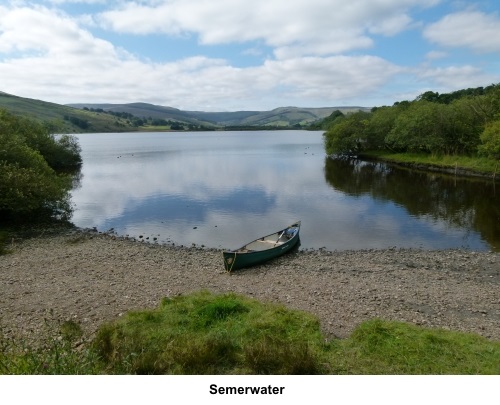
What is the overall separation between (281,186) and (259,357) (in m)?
53.1

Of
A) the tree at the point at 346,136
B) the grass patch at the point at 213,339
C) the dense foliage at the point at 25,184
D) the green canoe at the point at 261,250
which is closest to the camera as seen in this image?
the grass patch at the point at 213,339

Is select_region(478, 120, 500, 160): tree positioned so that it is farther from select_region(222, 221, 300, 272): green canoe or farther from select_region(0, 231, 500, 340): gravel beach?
select_region(222, 221, 300, 272): green canoe

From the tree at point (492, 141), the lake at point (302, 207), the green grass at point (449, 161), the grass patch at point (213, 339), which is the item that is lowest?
the lake at point (302, 207)

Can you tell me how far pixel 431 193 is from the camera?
181 feet

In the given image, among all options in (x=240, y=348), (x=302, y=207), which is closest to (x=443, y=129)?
(x=302, y=207)

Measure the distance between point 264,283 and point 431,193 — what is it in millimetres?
42546

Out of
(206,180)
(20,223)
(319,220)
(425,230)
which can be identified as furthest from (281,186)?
(20,223)

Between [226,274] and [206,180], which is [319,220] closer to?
[226,274]

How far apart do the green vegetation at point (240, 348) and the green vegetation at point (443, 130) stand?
5476 centimetres

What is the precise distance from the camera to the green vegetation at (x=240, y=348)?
9352mm

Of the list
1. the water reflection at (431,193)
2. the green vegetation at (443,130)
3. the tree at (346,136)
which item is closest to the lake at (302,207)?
the water reflection at (431,193)

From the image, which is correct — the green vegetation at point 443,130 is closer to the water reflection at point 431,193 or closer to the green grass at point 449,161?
the green grass at point 449,161

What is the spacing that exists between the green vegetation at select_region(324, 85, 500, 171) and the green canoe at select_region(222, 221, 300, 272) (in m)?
42.9

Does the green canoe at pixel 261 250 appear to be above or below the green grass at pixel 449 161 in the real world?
below
